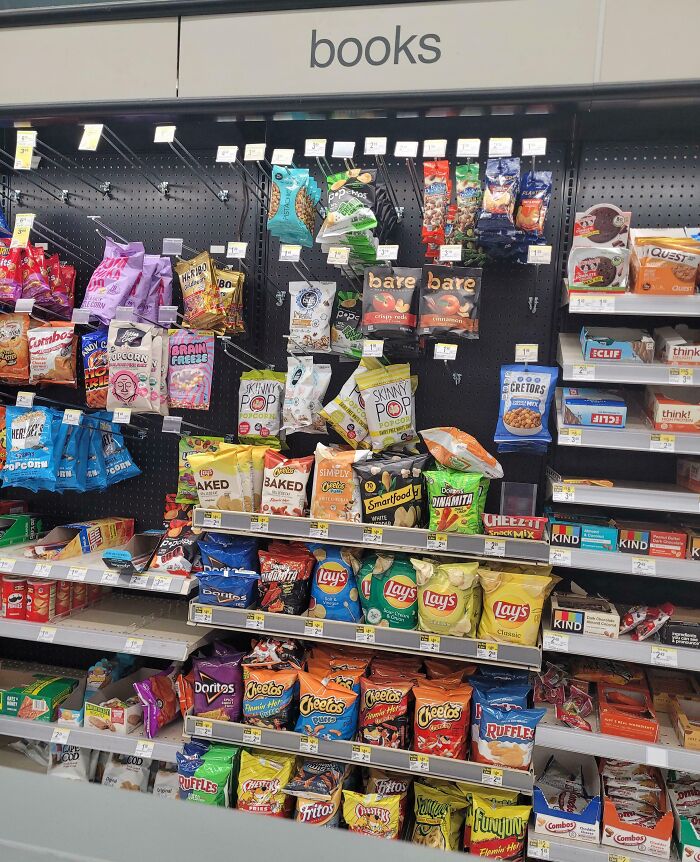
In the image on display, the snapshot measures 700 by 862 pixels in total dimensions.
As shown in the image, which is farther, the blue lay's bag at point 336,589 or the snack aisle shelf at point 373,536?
the blue lay's bag at point 336,589

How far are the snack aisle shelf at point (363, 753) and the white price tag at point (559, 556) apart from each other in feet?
2.56

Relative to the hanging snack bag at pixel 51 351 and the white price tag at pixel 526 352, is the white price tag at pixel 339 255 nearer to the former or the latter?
the white price tag at pixel 526 352

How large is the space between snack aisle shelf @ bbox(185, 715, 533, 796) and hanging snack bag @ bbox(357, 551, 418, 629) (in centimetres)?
49

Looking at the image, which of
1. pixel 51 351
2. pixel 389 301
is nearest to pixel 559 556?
pixel 389 301

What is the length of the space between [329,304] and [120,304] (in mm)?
974

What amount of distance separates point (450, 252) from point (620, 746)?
75.3 inches

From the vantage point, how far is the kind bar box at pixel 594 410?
92.9 inches

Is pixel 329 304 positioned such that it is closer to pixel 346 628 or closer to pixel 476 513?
pixel 476 513

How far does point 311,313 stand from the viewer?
9.04ft

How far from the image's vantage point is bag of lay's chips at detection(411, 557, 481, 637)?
247cm

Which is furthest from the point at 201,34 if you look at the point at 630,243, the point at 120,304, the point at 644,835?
the point at 644,835

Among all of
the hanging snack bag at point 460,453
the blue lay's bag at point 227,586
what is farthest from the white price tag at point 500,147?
the blue lay's bag at point 227,586

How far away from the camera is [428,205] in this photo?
251 centimetres

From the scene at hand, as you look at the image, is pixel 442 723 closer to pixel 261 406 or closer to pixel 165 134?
pixel 261 406
